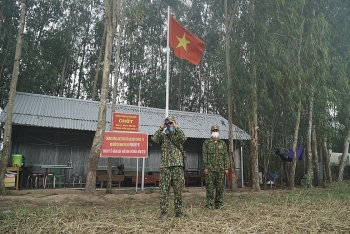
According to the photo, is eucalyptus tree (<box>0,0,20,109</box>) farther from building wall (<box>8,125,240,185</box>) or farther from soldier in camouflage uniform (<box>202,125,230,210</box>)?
soldier in camouflage uniform (<box>202,125,230,210</box>)

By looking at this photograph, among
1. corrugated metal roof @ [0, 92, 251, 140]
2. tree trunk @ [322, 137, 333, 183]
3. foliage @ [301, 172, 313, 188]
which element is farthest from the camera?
tree trunk @ [322, 137, 333, 183]

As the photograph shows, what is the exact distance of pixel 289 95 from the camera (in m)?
10.7

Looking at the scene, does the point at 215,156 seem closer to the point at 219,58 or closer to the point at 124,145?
the point at 124,145

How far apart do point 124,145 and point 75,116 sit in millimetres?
4054

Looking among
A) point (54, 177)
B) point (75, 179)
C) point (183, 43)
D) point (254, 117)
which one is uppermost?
point (183, 43)

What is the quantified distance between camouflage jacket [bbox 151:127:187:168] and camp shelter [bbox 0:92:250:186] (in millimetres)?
5504

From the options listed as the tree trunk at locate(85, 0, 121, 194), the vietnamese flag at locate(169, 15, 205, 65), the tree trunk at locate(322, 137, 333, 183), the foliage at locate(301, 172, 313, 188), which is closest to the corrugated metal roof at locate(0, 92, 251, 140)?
the tree trunk at locate(85, 0, 121, 194)

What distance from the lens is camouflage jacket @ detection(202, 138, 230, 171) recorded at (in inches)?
218

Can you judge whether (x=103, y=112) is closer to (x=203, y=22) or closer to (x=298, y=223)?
(x=298, y=223)

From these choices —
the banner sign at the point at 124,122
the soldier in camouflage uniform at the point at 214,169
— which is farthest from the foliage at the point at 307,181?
the soldier in camouflage uniform at the point at 214,169

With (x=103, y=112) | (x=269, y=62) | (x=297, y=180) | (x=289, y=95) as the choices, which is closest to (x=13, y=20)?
(x=103, y=112)

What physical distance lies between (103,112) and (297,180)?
11.7m

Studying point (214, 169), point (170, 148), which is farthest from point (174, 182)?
point (214, 169)

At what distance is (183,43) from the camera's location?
26.7 ft
